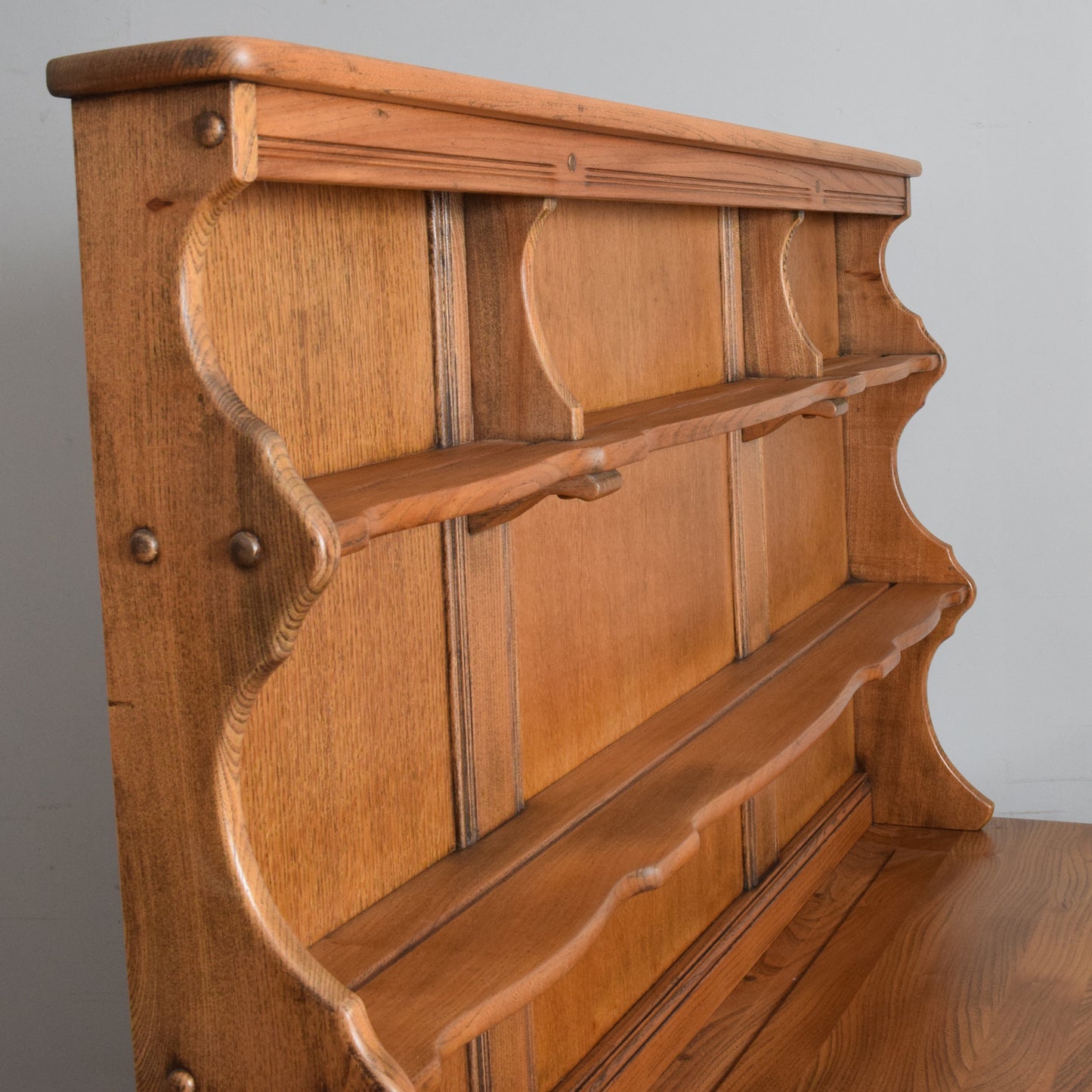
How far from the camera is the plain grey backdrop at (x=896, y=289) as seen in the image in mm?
3295

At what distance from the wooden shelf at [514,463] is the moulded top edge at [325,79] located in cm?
33

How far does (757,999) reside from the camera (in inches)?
89.5

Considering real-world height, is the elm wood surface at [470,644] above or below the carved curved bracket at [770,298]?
below

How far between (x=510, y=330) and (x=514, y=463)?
0.81ft

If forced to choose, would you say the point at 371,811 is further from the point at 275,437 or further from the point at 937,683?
the point at 937,683

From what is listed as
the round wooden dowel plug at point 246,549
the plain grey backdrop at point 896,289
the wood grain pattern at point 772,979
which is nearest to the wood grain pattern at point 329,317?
the round wooden dowel plug at point 246,549

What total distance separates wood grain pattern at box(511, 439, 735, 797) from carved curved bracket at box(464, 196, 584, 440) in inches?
7.5

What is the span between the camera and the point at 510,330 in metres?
1.53

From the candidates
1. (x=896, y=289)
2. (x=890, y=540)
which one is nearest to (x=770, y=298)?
(x=890, y=540)

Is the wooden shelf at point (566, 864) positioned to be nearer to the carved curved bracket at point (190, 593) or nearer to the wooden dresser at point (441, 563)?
the wooden dresser at point (441, 563)

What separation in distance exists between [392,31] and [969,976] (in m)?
2.77

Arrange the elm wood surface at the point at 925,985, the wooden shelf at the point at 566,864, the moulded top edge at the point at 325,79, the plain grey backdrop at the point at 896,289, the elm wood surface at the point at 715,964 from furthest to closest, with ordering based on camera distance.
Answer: the plain grey backdrop at the point at 896,289 → the elm wood surface at the point at 925,985 → the elm wood surface at the point at 715,964 → the wooden shelf at the point at 566,864 → the moulded top edge at the point at 325,79

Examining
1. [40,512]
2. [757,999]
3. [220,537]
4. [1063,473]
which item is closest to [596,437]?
[220,537]

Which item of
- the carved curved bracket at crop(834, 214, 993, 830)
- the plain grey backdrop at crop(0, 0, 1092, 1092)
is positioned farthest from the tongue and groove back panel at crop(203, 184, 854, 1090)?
the plain grey backdrop at crop(0, 0, 1092, 1092)
